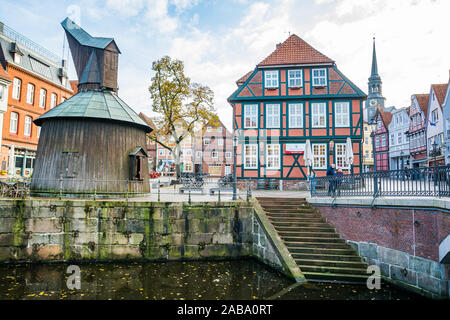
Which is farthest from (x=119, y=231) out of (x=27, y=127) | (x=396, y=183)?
(x=27, y=127)

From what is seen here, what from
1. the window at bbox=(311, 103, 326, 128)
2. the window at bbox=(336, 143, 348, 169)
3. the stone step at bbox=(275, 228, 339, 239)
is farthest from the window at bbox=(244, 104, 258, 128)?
the stone step at bbox=(275, 228, 339, 239)

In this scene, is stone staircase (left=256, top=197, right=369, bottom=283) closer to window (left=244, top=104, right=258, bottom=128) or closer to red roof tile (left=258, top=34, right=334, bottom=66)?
window (left=244, top=104, right=258, bottom=128)

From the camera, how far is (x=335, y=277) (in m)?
8.78

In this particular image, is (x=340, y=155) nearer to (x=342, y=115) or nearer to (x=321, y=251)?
(x=342, y=115)

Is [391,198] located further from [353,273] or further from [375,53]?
[375,53]

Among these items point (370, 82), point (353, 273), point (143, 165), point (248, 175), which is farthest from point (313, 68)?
point (370, 82)

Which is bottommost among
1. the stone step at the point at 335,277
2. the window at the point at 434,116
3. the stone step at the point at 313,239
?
the stone step at the point at 335,277

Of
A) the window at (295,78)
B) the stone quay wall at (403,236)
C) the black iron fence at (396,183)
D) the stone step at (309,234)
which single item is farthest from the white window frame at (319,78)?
the stone step at (309,234)

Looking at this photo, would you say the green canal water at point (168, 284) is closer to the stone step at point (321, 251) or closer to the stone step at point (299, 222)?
the stone step at point (321, 251)

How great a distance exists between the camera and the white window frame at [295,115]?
825 inches

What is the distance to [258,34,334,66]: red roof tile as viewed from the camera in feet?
68.4

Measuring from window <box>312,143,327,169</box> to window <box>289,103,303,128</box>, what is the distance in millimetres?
1963

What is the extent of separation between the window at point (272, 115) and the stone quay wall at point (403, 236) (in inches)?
449

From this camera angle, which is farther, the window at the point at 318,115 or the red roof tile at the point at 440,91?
the red roof tile at the point at 440,91
